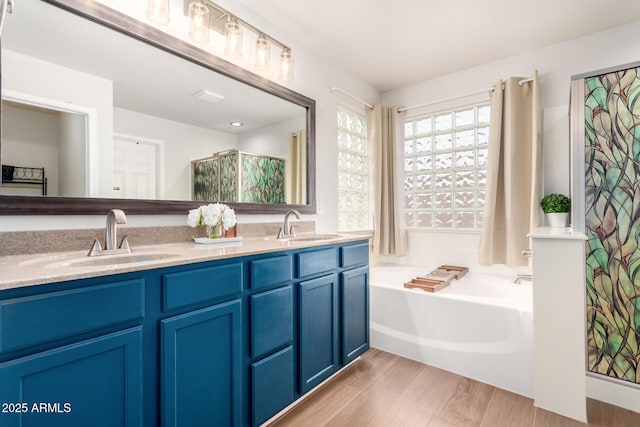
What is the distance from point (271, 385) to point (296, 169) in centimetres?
149

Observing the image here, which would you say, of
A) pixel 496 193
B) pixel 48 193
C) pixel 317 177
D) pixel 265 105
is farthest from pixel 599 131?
pixel 48 193

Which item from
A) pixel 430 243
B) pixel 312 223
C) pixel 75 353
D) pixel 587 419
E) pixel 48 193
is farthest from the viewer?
pixel 430 243

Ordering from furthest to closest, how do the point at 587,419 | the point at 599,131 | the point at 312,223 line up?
the point at 312,223 → the point at 599,131 → the point at 587,419

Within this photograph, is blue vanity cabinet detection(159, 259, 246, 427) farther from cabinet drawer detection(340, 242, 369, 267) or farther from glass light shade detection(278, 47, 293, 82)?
glass light shade detection(278, 47, 293, 82)

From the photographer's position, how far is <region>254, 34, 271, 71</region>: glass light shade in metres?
2.03

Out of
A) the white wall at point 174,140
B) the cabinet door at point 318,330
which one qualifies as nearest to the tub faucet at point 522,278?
the cabinet door at point 318,330

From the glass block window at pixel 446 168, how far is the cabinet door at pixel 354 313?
1.40 meters

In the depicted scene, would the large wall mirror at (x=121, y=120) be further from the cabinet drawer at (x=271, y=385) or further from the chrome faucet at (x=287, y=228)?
the cabinet drawer at (x=271, y=385)

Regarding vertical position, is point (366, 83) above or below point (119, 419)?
above

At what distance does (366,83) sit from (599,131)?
209 centimetres

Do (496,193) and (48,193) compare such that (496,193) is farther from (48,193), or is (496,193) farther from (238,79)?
(48,193)

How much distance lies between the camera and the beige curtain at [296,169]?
2348 millimetres

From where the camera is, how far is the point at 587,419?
164 cm

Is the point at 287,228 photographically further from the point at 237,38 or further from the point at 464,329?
the point at 464,329
